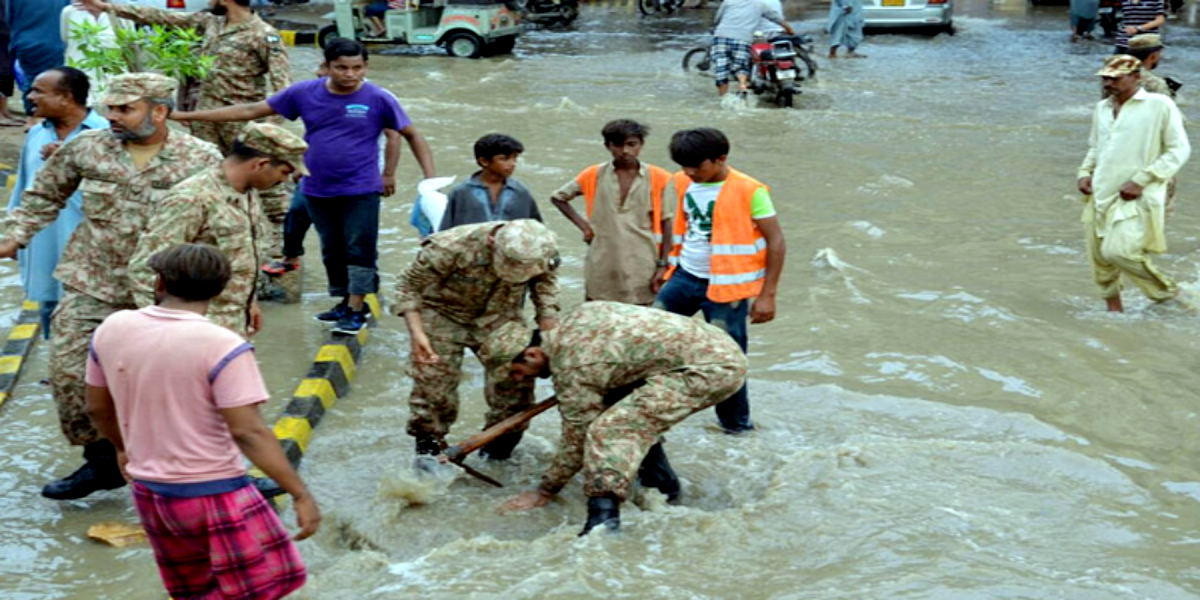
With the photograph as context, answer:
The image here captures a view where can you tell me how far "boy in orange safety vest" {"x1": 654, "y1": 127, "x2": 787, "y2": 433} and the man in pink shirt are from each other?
2.66m

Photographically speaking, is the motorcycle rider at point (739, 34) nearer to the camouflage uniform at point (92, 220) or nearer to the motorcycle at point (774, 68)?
the motorcycle at point (774, 68)

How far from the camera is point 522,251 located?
5.20 m

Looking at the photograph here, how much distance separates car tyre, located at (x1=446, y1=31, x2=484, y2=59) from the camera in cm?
1962

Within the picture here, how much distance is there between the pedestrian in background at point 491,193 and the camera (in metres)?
6.10

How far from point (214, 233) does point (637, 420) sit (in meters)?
1.72

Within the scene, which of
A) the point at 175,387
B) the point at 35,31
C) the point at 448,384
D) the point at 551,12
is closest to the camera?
the point at 175,387

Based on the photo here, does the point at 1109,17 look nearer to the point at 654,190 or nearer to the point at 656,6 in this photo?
the point at 656,6

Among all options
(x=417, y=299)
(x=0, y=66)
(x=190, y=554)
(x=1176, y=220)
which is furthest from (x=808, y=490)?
(x=0, y=66)

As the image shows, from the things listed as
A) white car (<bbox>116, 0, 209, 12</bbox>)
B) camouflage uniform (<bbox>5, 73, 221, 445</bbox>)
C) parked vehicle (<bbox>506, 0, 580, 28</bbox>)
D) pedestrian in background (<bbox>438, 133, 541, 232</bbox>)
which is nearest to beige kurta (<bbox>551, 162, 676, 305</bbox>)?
pedestrian in background (<bbox>438, 133, 541, 232</bbox>)

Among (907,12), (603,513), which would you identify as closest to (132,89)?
(603,513)

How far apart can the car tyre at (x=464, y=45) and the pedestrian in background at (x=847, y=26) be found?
16.6ft

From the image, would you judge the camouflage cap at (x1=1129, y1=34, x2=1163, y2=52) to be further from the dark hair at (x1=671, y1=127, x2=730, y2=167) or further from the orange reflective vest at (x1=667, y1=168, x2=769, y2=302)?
the dark hair at (x1=671, y1=127, x2=730, y2=167)

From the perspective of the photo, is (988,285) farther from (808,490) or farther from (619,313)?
(619,313)

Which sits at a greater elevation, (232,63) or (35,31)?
(35,31)
